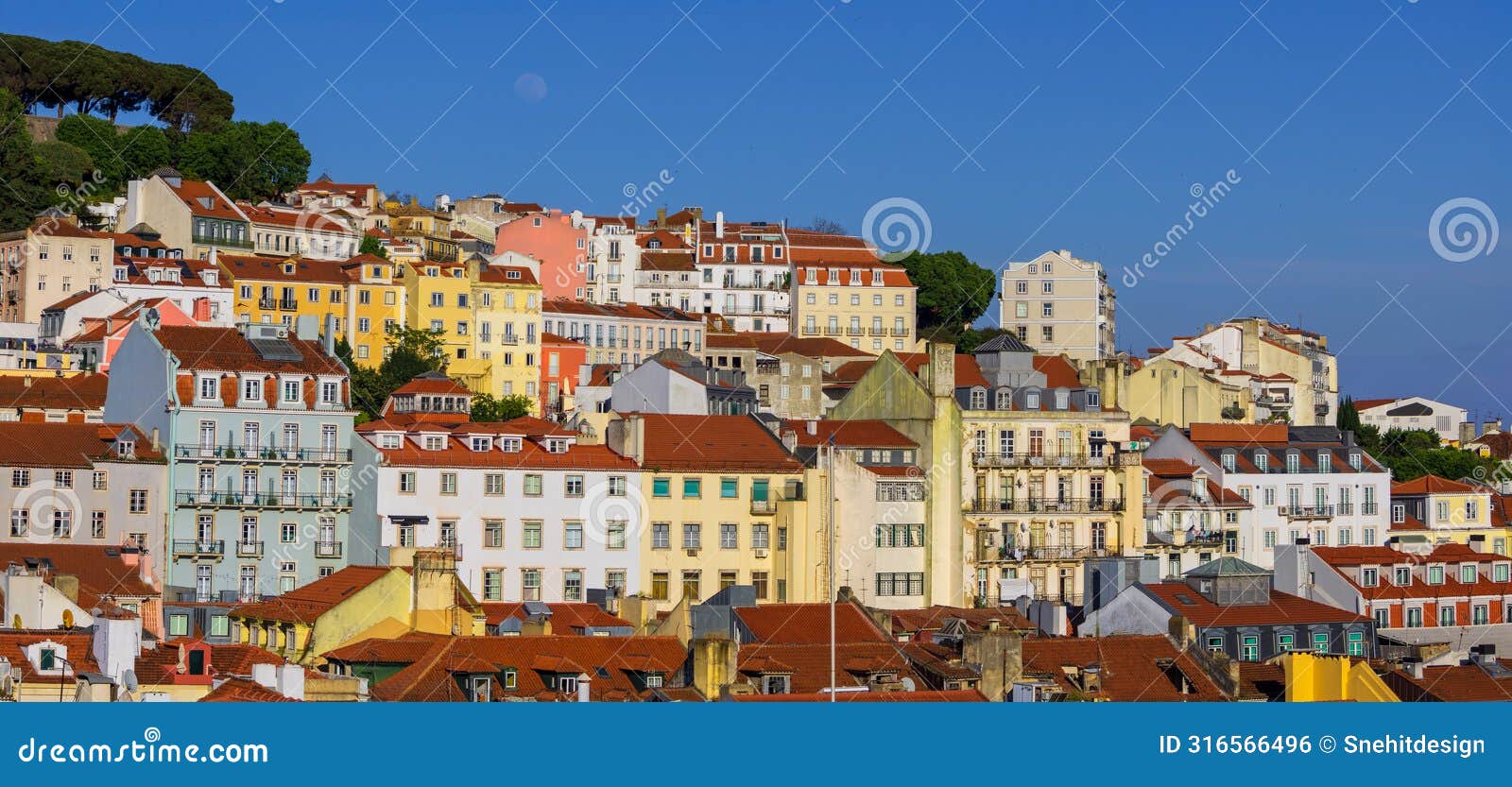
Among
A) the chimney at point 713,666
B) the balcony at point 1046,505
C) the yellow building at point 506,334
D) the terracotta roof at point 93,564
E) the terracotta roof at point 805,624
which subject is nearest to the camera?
the chimney at point 713,666

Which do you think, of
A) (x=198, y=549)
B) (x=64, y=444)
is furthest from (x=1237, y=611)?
(x=64, y=444)

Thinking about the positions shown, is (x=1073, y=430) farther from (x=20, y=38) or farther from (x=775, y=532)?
(x=20, y=38)

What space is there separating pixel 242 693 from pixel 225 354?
82.9 ft

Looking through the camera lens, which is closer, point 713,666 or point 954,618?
point 713,666

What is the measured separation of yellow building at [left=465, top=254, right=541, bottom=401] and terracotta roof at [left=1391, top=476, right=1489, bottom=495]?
30.9m

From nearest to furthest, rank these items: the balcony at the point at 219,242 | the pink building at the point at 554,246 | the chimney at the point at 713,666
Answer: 1. the chimney at the point at 713,666
2. the balcony at the point at 219,242
3. the pink building at the point at 554,246

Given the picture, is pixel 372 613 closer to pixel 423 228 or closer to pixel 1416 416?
pixel 423 228

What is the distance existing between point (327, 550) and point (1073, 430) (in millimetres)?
20732

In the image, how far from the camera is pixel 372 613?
47.1 m

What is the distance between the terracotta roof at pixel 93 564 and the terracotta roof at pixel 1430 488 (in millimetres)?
44774

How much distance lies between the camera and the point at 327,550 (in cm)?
5838

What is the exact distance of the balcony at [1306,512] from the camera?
246 ft

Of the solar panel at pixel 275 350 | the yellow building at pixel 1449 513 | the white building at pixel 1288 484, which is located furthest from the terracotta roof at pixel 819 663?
the yellow building at pixel 1449 513

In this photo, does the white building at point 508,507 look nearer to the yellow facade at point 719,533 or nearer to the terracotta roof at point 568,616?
the yellow facade at point 719,533
